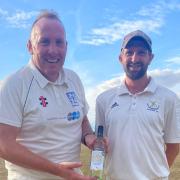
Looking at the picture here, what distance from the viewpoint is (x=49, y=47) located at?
5.20 m

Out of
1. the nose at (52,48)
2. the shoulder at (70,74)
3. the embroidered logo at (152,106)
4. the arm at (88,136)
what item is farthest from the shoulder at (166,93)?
the nose at (52,48)

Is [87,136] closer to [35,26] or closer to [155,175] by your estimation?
[155,175]

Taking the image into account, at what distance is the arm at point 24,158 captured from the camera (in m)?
4.85

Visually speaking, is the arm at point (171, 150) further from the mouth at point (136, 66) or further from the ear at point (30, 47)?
the ear at point (30, 47)

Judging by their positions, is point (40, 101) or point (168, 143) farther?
point (168, 143)

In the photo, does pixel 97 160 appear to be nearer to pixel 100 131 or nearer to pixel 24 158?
pixel 100 131

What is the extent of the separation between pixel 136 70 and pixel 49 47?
1.37 m

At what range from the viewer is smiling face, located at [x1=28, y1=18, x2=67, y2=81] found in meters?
5.21

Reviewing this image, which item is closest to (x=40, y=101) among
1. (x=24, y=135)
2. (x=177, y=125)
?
(x=24, y=135)

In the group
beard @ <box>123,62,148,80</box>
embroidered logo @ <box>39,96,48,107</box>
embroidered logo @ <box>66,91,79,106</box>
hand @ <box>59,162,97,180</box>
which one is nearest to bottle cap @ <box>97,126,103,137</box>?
embroidered logo @ <box>66,91,79,106</box>

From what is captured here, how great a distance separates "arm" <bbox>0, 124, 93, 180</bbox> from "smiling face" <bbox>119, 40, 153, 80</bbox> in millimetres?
1673

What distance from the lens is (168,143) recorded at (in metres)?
6.27

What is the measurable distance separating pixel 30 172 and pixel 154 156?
1642mm

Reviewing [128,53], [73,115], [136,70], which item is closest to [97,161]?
[73,115]
